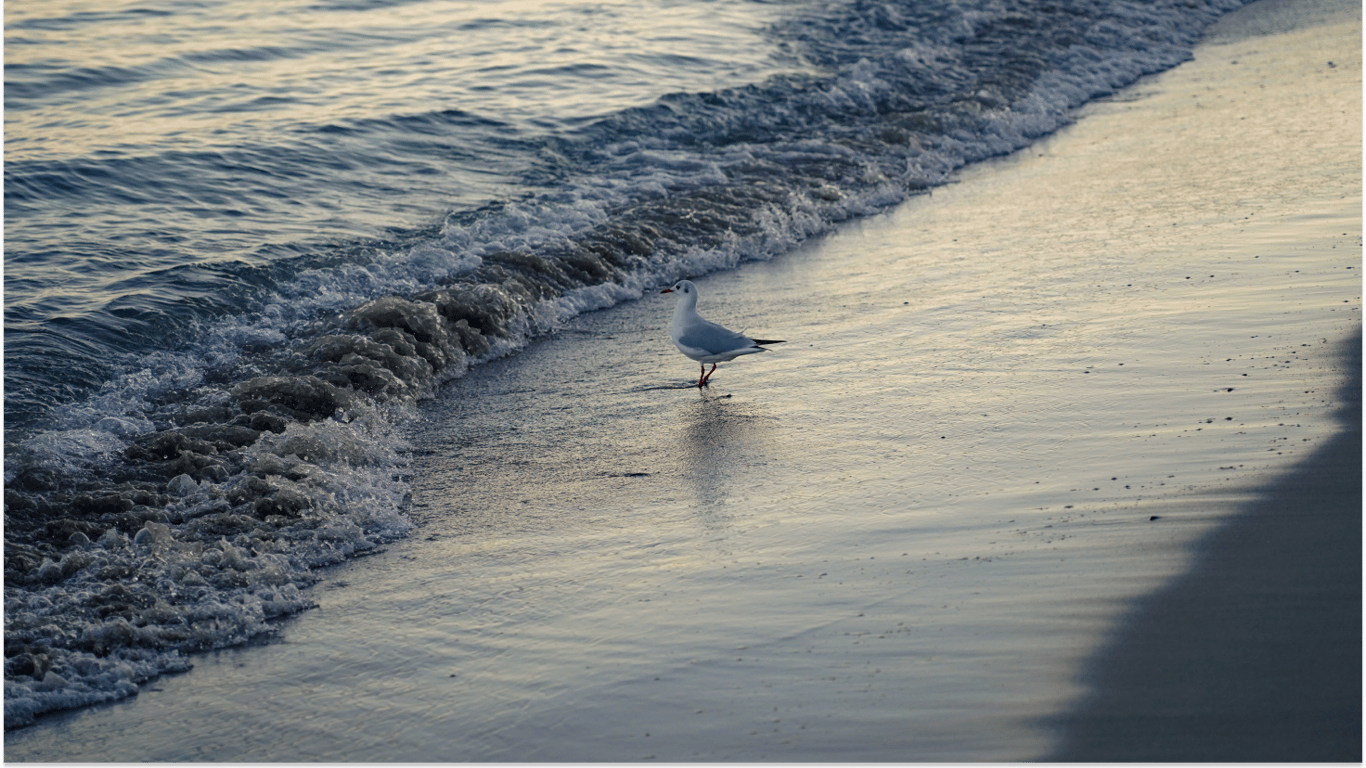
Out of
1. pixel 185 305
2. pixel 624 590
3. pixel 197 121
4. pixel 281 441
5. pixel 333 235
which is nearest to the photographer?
pixel 624 590

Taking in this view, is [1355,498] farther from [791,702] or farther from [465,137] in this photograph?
[465,137]

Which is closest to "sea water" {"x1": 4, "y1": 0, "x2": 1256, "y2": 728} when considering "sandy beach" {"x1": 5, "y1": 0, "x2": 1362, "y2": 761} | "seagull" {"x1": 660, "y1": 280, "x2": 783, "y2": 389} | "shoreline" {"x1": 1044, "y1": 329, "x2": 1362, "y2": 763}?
"sandy beach" {"x1": 5, "y1": 0, "x2": 1362, "y2": 761}

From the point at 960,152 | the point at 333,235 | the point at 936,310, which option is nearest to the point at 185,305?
the point at 333,235

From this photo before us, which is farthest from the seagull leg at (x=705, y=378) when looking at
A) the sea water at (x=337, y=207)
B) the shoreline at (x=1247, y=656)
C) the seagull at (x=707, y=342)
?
the shoreline at (x=1247, y=656)

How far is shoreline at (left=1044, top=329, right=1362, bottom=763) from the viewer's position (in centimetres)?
322

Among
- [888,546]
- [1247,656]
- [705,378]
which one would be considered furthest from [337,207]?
[1247,656]

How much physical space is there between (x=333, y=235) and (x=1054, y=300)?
5888 mm

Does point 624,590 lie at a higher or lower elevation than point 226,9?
lower

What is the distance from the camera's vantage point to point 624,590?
14.4 feet

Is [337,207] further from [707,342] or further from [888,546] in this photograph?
[888,546]

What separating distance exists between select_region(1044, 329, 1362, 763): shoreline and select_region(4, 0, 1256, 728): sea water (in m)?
3.02

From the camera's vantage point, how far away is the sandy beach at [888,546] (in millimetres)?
3514

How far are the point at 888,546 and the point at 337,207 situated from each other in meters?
7.60

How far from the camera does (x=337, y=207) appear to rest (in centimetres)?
1064
